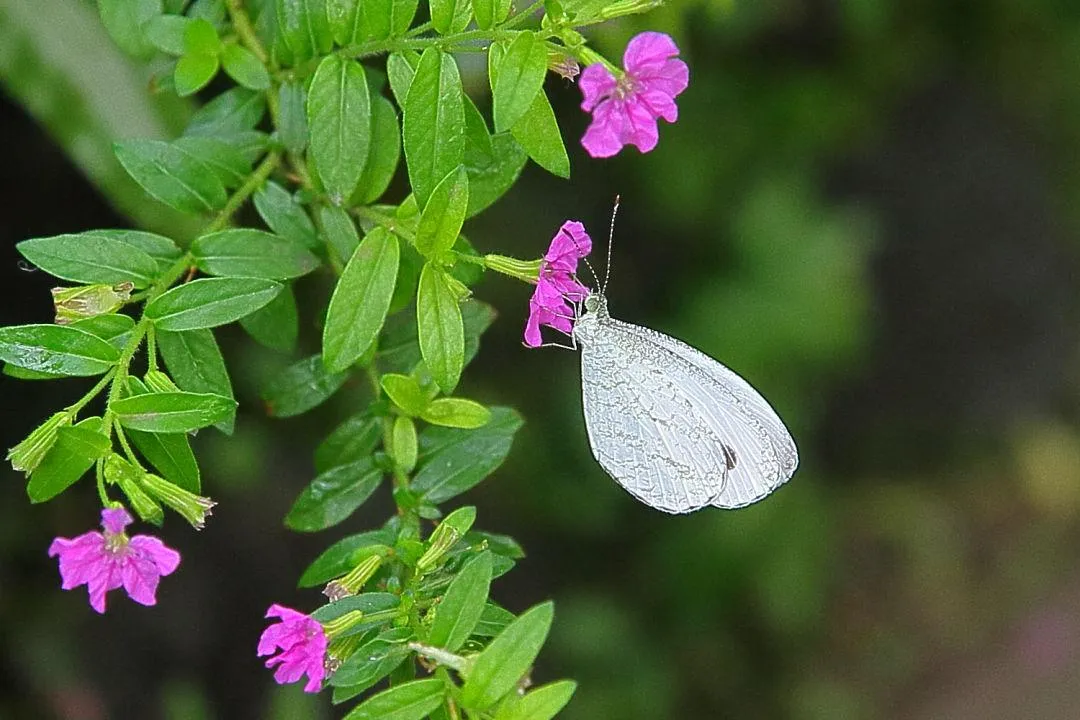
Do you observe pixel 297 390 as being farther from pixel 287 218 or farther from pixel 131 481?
pixel 131 481

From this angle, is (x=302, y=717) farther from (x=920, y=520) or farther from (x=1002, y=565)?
(x=1002, y=565)

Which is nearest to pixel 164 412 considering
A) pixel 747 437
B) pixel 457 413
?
pixel 457 413

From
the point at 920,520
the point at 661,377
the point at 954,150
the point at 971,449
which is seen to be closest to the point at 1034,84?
the point at 954,150

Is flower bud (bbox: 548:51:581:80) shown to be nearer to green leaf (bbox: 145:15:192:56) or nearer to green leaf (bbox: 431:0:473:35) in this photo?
green leaf (bbox: 431:0:473:35)

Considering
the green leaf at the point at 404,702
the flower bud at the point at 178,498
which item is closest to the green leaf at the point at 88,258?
the flower bud at the point at 178,498

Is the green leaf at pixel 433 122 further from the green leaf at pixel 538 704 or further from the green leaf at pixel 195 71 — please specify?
the green leaf at pixel 538 704

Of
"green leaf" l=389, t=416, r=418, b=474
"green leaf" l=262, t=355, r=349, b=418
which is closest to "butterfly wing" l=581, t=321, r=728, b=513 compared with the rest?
"green leaf" l=389, t=416, r=418, b=474
